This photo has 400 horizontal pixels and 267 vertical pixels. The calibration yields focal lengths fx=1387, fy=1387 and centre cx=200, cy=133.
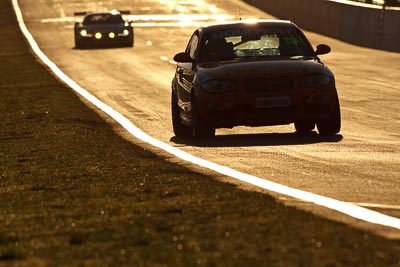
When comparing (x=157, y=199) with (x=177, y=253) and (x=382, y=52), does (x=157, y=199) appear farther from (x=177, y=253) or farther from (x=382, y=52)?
(x=382, y=52)

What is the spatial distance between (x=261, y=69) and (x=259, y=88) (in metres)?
0.25

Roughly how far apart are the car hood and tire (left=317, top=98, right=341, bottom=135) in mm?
567

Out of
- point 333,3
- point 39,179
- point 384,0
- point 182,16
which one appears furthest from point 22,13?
point 39,179

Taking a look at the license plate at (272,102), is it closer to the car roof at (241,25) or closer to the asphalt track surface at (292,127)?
the asphalt track surface at (292,127)

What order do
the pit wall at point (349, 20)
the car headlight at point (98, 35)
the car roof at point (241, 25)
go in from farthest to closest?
the car headlight at point (98, 35)
the pit wall at point (349, 20)
the car roof at point (241, 25)

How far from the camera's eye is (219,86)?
16672mm

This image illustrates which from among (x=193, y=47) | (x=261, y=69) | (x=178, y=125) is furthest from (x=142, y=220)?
(x=193, y=47)

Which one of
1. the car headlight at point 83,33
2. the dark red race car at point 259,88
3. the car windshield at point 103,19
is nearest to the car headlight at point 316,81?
the dark red race car at point 259,88

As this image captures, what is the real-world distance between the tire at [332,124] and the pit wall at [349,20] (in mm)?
24237

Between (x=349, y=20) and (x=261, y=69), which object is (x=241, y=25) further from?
(x=349, y=20)

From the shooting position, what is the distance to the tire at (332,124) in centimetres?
1681

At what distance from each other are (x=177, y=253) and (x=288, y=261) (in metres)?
0.68

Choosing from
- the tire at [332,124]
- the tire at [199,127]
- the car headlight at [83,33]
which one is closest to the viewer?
the tire at [332,124]

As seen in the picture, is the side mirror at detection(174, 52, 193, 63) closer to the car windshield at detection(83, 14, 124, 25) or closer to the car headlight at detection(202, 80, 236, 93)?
the car headlight at detection(202, 80, 236, 93)
